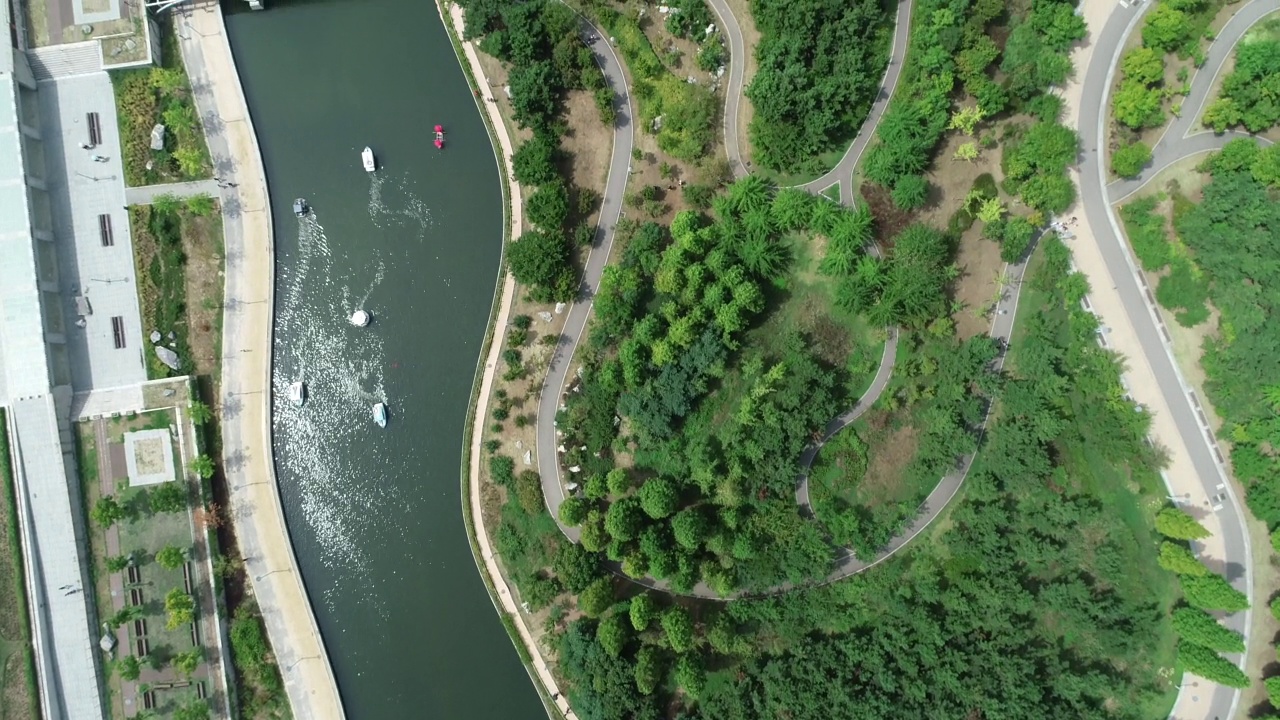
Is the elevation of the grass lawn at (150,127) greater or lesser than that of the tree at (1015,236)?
greater

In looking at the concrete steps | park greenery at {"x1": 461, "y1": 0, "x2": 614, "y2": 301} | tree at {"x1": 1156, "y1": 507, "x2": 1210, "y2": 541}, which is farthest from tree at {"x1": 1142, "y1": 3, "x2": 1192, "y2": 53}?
the concrete steps

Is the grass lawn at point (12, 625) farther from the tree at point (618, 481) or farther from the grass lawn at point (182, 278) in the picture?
the tree at point (618, 481)

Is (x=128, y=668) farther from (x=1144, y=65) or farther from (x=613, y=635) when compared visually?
(x=1144, y=65)

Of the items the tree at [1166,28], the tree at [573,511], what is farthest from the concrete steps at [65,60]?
the tree at [1166,28]

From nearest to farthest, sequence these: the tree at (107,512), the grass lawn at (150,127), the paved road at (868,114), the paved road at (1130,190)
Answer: the tree at (107,512) < the paved road at (1130,190) < the paved road at (868,114) < the grass lawn at (150,127)

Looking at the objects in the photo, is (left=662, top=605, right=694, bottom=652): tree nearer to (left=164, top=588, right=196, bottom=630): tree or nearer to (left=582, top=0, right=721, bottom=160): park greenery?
(left=582, top=0, right=721, bottom=160): park greenery

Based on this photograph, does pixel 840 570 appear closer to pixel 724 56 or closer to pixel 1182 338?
pixel 1182 338
